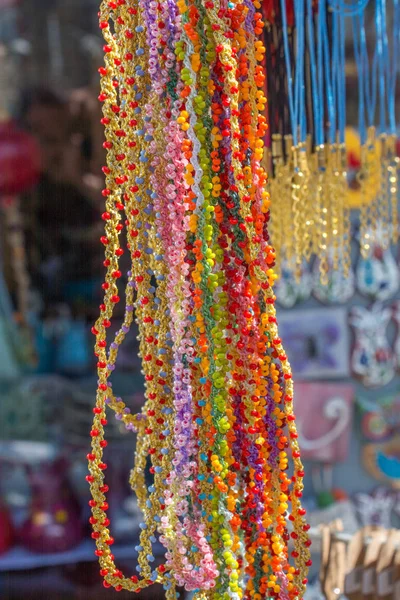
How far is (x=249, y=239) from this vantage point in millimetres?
776

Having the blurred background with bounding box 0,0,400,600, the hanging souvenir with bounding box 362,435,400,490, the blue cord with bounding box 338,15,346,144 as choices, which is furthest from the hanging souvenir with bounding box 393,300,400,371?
the blue cord with bounding box 338,15,346,144

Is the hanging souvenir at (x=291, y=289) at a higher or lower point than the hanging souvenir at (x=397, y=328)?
higher

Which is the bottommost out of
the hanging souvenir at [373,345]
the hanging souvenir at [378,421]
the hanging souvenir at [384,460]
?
the hanging souvenir at [384,460]

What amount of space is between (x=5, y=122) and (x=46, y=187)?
24 cm

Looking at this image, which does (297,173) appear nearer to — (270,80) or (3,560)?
(270,80)

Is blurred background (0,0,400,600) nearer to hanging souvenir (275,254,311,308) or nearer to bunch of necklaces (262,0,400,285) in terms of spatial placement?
hanging souvenir (275,254,311,308)

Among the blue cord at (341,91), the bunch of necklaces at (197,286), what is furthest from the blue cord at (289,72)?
the bunch of necklaces at (197,286)

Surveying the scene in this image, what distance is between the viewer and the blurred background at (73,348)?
202 cm

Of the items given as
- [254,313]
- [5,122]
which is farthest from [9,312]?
[254,313]

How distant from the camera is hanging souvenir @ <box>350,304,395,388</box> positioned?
7.66 feet

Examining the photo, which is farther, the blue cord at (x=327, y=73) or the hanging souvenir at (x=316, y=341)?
the hanging souvenir at (x=316, y=341)

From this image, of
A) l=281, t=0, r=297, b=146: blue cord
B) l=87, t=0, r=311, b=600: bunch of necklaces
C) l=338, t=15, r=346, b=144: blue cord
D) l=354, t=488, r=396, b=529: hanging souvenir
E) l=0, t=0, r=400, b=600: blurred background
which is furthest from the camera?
l=354, t=488, r=396, b=529: hanging souvenir

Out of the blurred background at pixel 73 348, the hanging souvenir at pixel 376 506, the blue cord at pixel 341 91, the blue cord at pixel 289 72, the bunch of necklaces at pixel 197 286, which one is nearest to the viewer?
the bunch of necklaces at pixel 197 286

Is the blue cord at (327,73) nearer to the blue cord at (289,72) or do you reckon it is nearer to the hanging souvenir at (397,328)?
the blue cord at (289,72)
